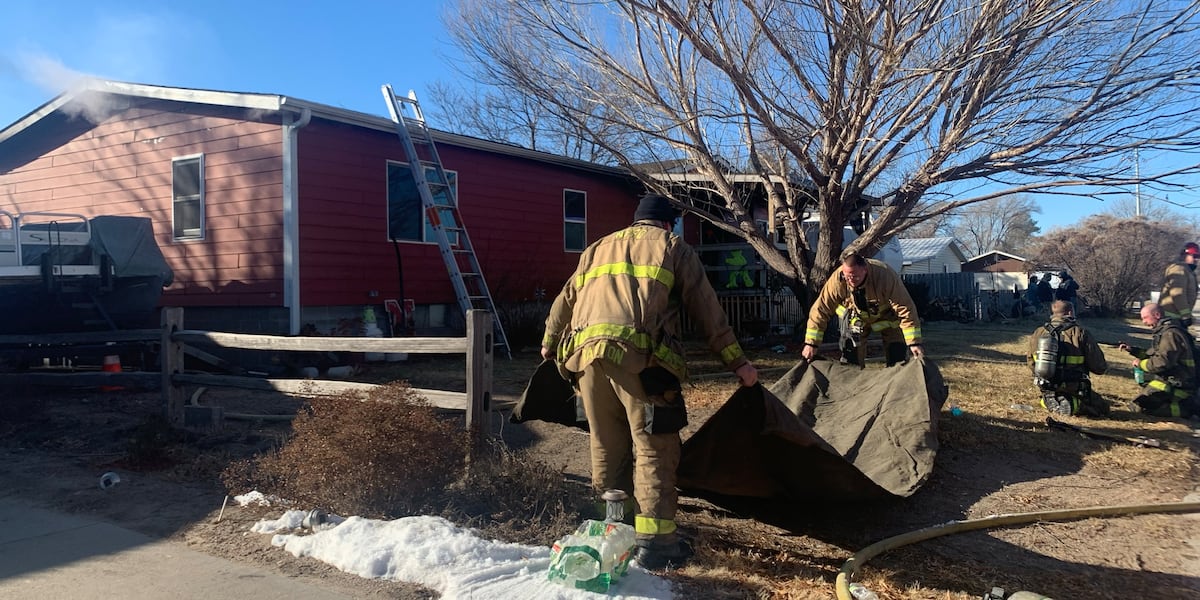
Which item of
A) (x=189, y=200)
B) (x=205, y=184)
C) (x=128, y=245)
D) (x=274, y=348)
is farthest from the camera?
(x=189, y=200)

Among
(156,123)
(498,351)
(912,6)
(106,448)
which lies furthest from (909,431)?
(156,123)

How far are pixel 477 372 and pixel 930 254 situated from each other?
4830cm

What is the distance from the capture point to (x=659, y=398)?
3.64m

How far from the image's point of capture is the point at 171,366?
250 inches

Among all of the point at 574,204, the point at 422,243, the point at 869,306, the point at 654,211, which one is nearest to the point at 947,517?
the point at 869,306

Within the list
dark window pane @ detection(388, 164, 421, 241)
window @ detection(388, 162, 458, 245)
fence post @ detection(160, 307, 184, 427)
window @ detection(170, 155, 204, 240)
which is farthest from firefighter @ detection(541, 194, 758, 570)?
window @ detection(170, 155, 204, 240)

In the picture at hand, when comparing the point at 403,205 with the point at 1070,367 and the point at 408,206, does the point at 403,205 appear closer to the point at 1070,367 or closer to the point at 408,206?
the point at 408,206

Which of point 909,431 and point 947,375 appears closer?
point 909,431

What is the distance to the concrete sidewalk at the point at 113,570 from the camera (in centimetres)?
352

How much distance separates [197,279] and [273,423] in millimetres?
6217

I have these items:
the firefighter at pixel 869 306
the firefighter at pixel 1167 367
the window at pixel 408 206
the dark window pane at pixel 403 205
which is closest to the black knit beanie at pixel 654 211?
the firefighter at pixel 869 306

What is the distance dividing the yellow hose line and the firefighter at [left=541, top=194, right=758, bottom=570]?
0.86 m

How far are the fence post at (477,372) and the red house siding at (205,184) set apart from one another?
720cm

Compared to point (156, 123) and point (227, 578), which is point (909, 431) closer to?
point (227, 578)
